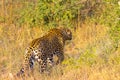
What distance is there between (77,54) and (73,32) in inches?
54.8

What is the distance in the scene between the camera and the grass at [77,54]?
7.61 metres

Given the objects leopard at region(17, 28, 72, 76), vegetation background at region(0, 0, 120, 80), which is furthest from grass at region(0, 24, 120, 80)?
leopard at region(17, 28, 72, 76)

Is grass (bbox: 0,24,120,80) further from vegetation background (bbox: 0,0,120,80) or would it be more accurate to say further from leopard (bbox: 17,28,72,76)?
leopard (bbox: 17,28,72,76)

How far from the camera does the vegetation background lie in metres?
7.77

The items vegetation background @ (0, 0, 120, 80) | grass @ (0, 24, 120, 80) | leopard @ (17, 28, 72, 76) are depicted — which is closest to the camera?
grass @ (0, 24, 120, 80)

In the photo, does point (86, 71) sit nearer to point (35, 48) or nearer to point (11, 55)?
point (35, 48)

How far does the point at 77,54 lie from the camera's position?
923cm

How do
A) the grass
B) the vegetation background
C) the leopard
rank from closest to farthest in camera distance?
the grass → the vegetation background → the leopard

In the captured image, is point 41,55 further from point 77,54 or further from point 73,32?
point 73,32

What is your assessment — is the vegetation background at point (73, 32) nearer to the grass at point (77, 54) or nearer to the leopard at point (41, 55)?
the grass at point (77, 54)

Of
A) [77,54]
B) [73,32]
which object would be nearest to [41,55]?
[77,54]

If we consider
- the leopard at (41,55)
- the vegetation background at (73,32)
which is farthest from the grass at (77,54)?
the leopard at (41,55)

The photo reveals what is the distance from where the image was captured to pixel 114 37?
801cm

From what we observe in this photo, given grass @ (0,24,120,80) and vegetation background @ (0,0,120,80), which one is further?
vegetation background @ (0,0,120,80)
